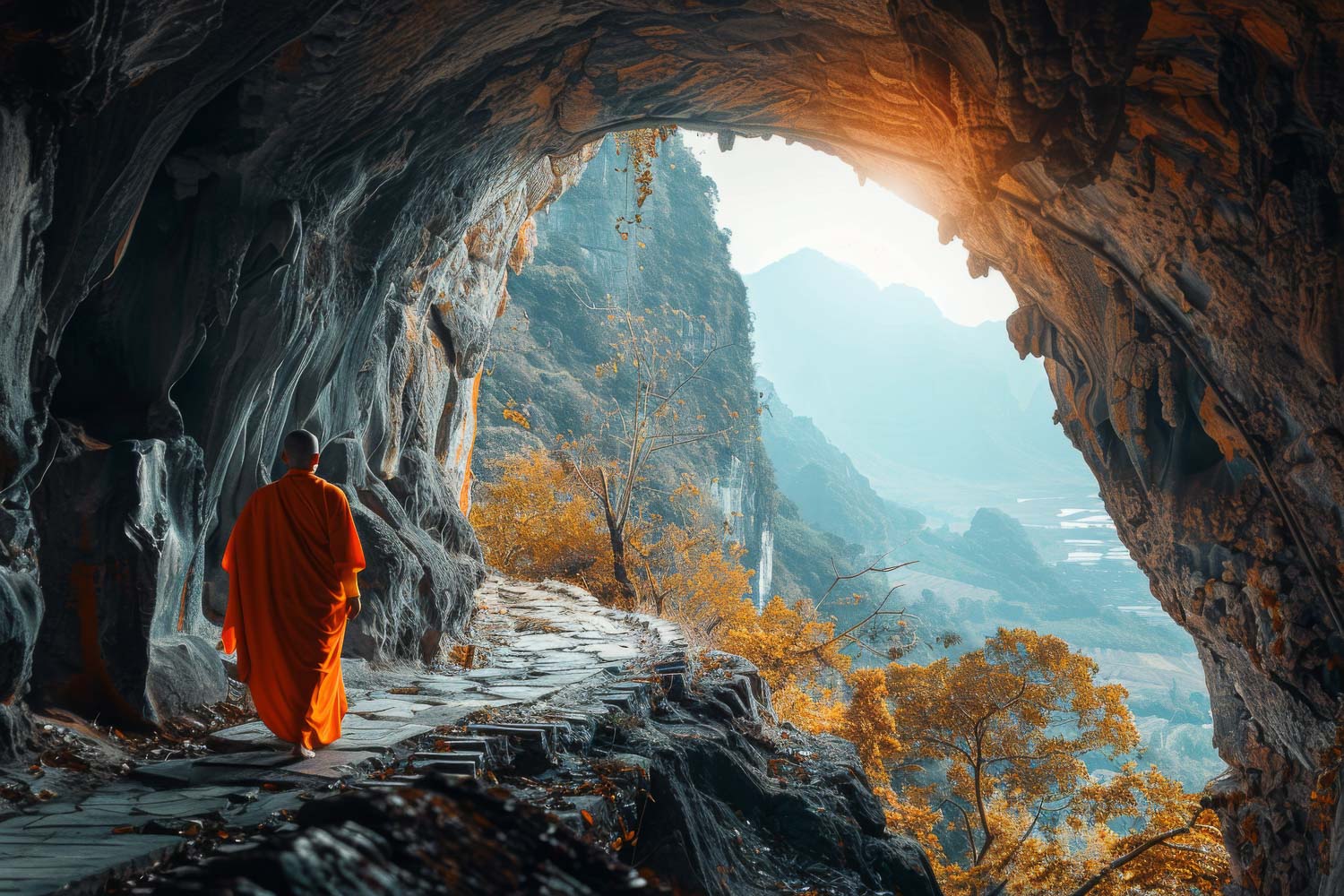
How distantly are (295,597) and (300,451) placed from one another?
85 centimetres

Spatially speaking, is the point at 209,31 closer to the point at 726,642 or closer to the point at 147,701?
the point at 147,701

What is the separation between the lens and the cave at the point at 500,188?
401 centimetres

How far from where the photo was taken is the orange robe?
14.0 feet

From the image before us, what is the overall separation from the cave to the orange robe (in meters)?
0.67

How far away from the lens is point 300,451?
15.2ft

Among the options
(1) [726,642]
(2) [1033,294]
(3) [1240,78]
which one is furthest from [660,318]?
(3) [1240,78]

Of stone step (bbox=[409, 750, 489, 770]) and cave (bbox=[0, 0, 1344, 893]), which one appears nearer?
stone step (bbox=[409, 750, 489, 770])

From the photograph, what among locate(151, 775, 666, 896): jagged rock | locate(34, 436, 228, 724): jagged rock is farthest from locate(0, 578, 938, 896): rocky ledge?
locate(34, 436, 228, 724): jagged rock

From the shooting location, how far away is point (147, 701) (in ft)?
14.8

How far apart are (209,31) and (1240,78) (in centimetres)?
544

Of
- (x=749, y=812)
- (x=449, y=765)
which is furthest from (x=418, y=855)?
(x=749, y=812)

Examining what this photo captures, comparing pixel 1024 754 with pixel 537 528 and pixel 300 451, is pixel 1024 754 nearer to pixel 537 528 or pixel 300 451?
pixel 537 528

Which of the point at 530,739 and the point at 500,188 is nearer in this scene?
the point at 530,739

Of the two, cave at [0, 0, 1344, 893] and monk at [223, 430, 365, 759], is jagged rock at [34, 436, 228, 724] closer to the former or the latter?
cave at [0, 0, 1344, 893]
